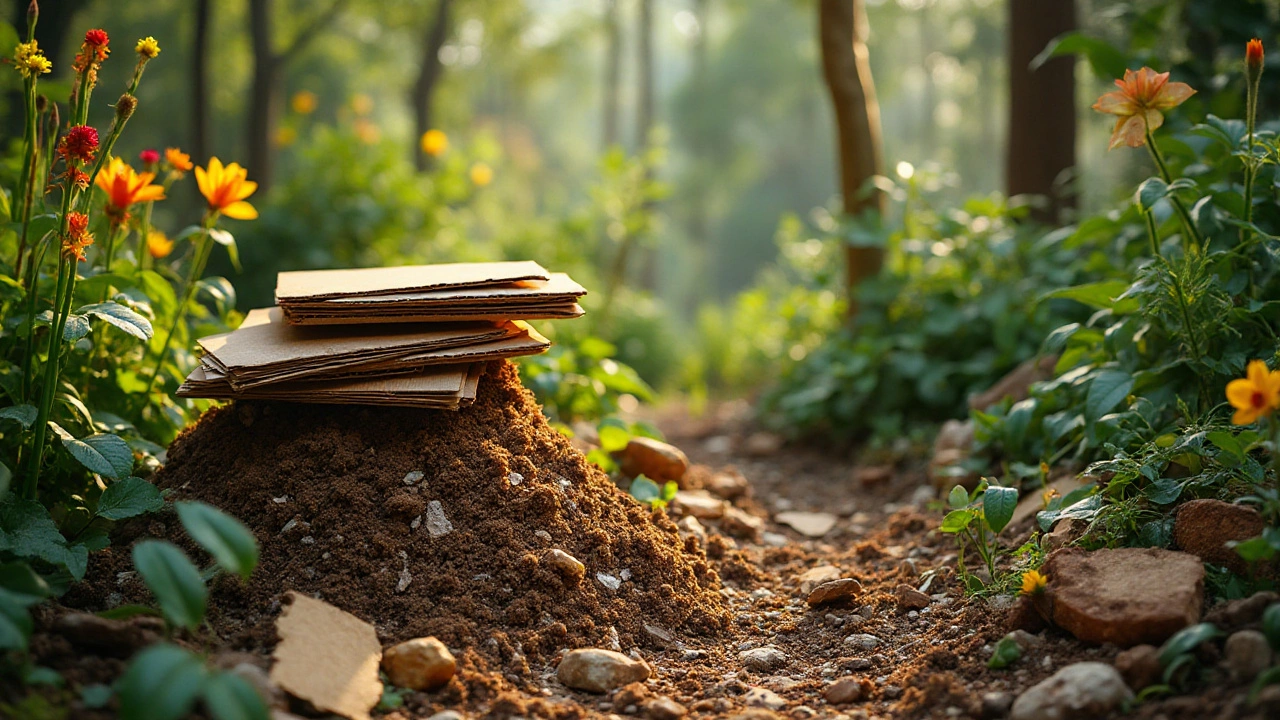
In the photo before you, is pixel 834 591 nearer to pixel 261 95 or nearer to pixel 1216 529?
pixel 1216 529

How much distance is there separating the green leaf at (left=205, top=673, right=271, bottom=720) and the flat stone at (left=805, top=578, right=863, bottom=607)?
144 cm

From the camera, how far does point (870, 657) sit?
6.70 feet

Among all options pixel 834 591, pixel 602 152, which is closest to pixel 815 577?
pixel 834 591

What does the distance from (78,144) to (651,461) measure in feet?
6.15

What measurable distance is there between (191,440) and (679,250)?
103ft

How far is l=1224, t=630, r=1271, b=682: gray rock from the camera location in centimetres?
151

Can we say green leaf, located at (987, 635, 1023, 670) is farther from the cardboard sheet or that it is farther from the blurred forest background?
the blurred forest background

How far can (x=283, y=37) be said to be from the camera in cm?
1010

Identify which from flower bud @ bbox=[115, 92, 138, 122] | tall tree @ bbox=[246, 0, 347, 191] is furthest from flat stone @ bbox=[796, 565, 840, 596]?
tall tree @ bbox=[246, 0, 347, 191]

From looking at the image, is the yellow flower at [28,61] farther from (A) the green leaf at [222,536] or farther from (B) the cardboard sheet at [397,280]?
(A) the green leaf at [222,536]

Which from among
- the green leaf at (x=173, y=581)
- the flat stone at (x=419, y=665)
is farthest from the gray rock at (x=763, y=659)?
the green leaf at (x=173, y=581)

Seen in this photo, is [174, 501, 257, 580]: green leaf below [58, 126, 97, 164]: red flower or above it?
below

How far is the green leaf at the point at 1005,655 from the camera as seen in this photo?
179 centimetres

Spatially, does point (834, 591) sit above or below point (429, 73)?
below
